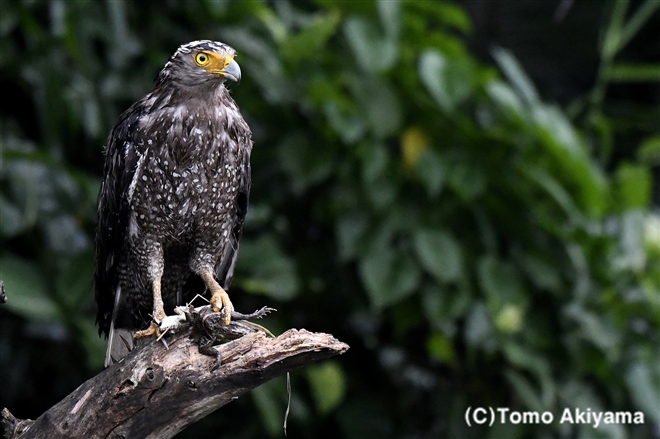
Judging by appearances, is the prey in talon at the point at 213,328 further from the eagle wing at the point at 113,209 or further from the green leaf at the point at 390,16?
the green leaf at the point at 390,16

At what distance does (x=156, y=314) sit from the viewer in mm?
2984

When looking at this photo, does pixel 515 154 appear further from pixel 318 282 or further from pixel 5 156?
pixel 5 156

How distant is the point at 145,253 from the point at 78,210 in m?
1.62

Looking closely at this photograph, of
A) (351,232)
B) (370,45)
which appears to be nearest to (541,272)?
(351,232)

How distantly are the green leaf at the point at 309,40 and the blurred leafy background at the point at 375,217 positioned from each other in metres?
0.01

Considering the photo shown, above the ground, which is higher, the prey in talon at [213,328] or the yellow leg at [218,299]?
the yellow leg at [218,299]

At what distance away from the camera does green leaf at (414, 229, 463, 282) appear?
4559 millimetres

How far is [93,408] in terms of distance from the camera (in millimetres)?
2648

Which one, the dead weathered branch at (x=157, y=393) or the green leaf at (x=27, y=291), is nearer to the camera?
the dead weathered branch at (x=157, y=393)

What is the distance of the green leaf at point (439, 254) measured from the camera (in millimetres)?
4559

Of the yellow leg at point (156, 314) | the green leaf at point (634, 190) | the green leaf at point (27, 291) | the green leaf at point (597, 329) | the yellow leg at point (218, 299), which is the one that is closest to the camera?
the yellow leg at point (218, 299)

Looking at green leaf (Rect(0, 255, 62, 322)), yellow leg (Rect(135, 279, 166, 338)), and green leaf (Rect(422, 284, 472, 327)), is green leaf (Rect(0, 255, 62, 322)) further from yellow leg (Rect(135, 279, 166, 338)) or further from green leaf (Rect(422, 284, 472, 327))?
green leaf (Rect(422, 284, 472, 327))

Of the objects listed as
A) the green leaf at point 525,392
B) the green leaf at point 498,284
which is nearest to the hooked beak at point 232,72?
the green leaf at point 498,284

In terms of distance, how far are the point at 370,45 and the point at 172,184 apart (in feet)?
6.26
